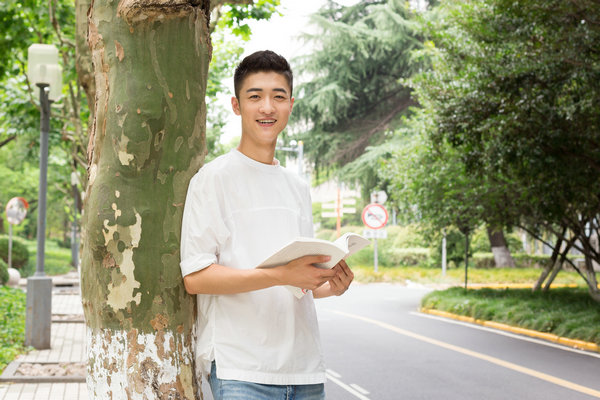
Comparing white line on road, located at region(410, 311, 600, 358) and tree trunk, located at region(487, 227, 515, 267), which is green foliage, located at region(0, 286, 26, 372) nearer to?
white line on road, located at region(410, 311, 600, 358)

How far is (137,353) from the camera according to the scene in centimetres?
259

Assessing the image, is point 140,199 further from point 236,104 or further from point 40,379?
point 40,379

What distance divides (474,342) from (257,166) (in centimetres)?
1076

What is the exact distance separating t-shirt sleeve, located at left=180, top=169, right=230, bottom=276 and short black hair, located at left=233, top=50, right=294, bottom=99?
0.44 metres

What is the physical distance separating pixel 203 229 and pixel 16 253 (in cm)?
3556

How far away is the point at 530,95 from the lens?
11.5m

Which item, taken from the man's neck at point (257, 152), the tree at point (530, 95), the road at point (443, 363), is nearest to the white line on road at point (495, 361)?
the road at point (443, 363)

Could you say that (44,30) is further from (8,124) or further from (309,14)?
(309,14)

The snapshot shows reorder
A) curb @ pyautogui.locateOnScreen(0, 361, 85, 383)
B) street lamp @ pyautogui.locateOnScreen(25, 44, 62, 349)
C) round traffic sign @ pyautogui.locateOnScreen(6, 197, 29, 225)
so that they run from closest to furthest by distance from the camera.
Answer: curb @ pyautogui.locateOnScreen(0, 361, 85, 383) < street lamp @ pyautogui.locateOnScreen(25, 44, 62, 349) < round traffic sign @ pyautogui.locateOnScreen(6, 197, 29, 225)

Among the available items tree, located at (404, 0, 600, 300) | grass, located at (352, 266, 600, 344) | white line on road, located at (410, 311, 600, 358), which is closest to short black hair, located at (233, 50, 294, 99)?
tree, located at (404, 0, 600, 300)

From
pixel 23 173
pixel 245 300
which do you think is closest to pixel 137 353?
pixel 245 300

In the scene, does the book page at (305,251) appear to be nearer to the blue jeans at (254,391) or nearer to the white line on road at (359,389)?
the blue jeans at (254,391)

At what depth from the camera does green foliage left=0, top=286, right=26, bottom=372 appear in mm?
9992

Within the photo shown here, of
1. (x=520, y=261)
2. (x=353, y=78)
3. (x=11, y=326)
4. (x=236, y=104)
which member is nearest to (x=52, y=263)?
(x=353, y=78)
